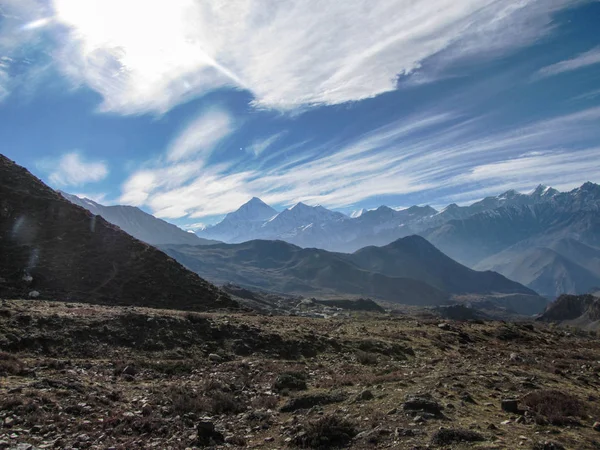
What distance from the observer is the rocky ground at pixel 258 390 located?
12.0 metres

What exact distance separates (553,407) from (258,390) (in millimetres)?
12281

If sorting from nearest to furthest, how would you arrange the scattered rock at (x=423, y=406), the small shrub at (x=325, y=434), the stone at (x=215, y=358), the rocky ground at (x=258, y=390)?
the small shrub at (x=325, y=434)
the rocky ground at (x=258, y=390)
the scattered rock at (x=423, y=406)
the stone at (x=215, y=358)

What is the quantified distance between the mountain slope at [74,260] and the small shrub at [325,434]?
38.8 m

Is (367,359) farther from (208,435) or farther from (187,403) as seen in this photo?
(208,435)

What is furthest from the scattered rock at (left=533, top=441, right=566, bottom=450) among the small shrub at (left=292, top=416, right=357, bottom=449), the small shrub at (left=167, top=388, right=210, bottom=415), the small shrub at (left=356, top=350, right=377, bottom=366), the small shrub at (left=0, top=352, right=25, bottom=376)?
the small shrub at (left=0, top=352, right=25, bottom=376)

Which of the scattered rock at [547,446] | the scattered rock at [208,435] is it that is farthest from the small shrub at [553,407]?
the scattered rock at [208,435]

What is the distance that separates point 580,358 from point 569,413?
2186 cm

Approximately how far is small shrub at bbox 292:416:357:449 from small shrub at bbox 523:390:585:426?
6.65m

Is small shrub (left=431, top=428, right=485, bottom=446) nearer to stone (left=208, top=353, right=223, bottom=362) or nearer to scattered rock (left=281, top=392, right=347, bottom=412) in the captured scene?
scattered rock (left=281, top=392, right=347, bottom=412)

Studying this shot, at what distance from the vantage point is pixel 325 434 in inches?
467

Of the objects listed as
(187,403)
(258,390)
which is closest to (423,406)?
(258,390)

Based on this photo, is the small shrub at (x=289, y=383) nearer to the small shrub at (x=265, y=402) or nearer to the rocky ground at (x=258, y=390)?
the rocky ground at (x=258, y=390)

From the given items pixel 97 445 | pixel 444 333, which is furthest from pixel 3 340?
pixel 444 333

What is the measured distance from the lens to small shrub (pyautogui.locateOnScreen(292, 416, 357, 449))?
11.5 metres
